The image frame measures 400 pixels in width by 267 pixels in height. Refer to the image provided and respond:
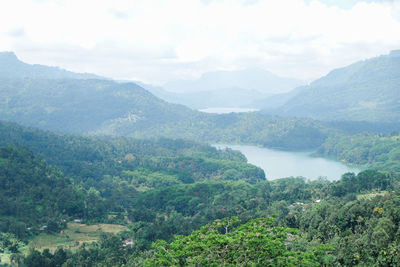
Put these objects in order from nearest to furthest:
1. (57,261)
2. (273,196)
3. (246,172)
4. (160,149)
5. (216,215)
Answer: (57,261) → (216,215) → (273,196) → (246,172) → (160,149)

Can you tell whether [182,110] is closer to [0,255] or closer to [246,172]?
[246,172]

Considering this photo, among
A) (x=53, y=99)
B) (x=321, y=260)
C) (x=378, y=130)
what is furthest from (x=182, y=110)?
(x=321, y=260)

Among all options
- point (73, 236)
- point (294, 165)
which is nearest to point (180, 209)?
point (73, 236)

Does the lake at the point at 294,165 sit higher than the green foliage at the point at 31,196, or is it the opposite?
the green foliage at the point at 31,196

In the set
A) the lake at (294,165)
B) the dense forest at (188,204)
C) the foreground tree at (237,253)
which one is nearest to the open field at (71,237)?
the dense forest at (188,204)

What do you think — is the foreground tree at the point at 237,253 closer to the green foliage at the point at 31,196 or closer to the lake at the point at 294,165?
the green foliage at the point at 31,196

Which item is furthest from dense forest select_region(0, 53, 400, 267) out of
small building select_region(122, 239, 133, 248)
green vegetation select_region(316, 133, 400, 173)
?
green vegetation select_region(316, 133, 400, 173)

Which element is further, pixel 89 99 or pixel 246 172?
pixel 89 99

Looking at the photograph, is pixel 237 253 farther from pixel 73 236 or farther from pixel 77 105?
pixel 77 105
